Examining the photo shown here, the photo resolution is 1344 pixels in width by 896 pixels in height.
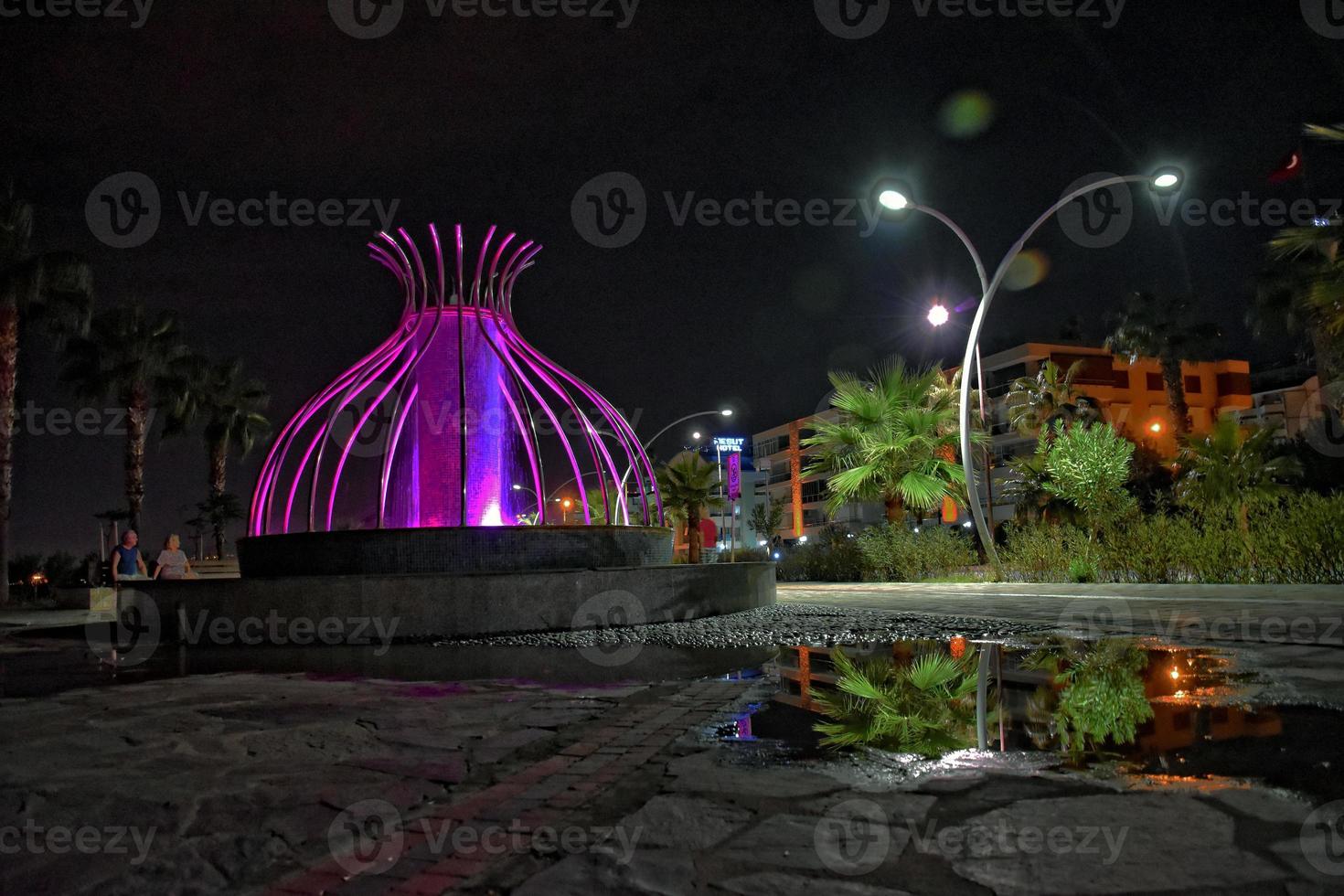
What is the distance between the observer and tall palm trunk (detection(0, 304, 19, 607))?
81.1 ft

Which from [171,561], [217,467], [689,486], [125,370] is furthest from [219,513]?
[171,561]

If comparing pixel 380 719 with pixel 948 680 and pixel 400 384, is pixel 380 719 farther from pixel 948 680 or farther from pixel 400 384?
pixel 400 384

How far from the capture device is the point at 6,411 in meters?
24.7

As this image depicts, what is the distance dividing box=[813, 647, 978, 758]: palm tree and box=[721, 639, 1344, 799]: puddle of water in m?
0.01

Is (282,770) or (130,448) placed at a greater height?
(130,448)

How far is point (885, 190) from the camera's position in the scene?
1619cm

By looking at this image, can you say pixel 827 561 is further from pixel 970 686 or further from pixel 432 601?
pixel 970 686

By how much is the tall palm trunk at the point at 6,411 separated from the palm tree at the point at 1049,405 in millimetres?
32449

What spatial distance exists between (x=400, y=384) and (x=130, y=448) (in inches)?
940

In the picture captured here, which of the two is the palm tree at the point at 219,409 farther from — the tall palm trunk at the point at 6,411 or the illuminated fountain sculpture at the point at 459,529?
the illuminated fountain sculpture at the point at 459,529

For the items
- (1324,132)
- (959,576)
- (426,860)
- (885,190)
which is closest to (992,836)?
(426,860)

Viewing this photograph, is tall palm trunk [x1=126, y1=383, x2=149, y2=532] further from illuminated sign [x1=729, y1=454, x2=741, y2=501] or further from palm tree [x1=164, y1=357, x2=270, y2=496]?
illuminated sign [x1=729, y1=454, x2=741, y2=501]

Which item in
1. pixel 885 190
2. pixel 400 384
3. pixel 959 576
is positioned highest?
pixel 885 190

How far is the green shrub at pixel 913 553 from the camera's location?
81.6ft
